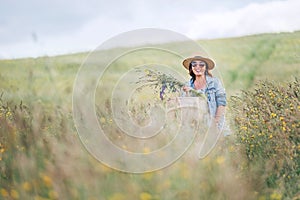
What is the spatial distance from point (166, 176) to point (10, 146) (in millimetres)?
1200

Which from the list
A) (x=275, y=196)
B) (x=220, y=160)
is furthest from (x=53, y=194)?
(x=275, y=196)

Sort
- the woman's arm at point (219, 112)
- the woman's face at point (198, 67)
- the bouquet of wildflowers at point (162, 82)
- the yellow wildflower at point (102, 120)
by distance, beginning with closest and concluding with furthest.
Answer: the yellow wildflower at point (102, 120), the woman's arm at point (219, 112), the woman's face at point (198, 67), the bouquet of wildflowers at point (162, 82)

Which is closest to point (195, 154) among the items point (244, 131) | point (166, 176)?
point (166, 176)

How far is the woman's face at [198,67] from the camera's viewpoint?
18.6 ft

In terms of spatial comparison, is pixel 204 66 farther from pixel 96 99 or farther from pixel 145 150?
pixel 145 150

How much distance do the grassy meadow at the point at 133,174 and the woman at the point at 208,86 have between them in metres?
0.25

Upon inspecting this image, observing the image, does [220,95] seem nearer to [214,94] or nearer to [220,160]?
[214,94]

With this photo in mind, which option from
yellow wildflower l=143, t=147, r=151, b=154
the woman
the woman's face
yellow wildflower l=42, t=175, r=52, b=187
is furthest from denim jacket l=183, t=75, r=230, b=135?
yellow wildflower l=42, t=175, r=52, b=187

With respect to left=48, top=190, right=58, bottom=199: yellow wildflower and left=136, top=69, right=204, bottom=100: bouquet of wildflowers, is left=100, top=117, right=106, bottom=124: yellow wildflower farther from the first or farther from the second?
left=136, top=69, right=204, bottom=100: bouquet of wildflowers

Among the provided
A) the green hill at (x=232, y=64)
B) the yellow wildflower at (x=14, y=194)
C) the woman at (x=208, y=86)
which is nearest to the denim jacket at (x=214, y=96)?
the woman at (x=208, y=86)

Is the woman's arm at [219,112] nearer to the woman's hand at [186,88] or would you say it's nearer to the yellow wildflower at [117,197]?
the woman's hand at [186,88]

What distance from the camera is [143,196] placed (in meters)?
3.75

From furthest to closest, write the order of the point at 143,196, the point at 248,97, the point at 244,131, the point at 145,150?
the point at 248,97
the point at 244,131
the point at 145,150
the point at 143,196

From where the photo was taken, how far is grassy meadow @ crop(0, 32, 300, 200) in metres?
3.81
